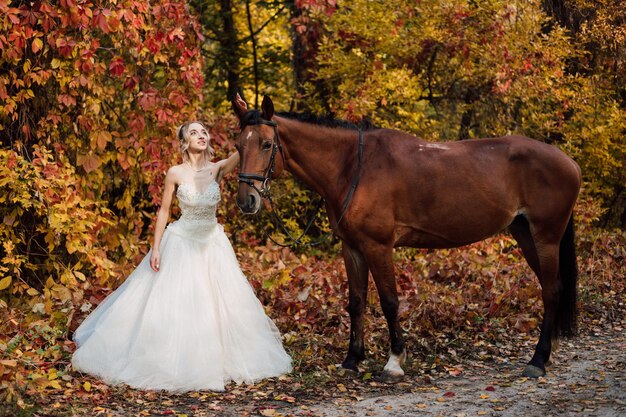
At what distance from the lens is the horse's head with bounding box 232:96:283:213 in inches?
206

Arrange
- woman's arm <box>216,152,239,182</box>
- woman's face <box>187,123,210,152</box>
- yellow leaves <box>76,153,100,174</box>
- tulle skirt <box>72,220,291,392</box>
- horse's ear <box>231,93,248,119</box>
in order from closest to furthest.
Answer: tulle skirt <box>72,220,291,392</box>, horse's ear <box>231,93,248,119</box>, woman's face <box>187,123,210,152</box>, woman's arm <box>216,152,239,182</box>, yellow leaves <box>76,153,100,174</box>

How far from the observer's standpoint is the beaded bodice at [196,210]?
5.78 metres

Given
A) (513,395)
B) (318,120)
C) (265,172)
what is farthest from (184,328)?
(513,395)

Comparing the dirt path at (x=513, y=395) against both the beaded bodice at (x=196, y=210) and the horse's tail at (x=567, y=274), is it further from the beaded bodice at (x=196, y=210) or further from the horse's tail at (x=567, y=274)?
the beaded bodice at (x=196, y=210)

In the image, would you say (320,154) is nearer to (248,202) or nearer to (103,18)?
(248,202)

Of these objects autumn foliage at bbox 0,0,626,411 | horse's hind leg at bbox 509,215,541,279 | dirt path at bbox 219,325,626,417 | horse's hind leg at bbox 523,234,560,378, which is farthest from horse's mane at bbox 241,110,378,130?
dirt path at bbox 219,325,626,417

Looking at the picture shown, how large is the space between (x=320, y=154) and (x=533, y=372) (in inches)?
92.9

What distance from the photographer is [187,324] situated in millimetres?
5578

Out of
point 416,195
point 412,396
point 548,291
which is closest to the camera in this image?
point 412,396

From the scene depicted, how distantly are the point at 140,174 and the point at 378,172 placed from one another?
333 centimetres

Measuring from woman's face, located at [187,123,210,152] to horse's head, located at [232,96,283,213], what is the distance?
1.63ft

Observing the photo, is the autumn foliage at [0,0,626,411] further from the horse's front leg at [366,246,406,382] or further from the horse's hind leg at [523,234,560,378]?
the horse's hind leg at [523,234,560,378]

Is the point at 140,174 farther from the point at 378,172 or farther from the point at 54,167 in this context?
the point at 378,172

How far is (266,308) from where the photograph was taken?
24.1ft
